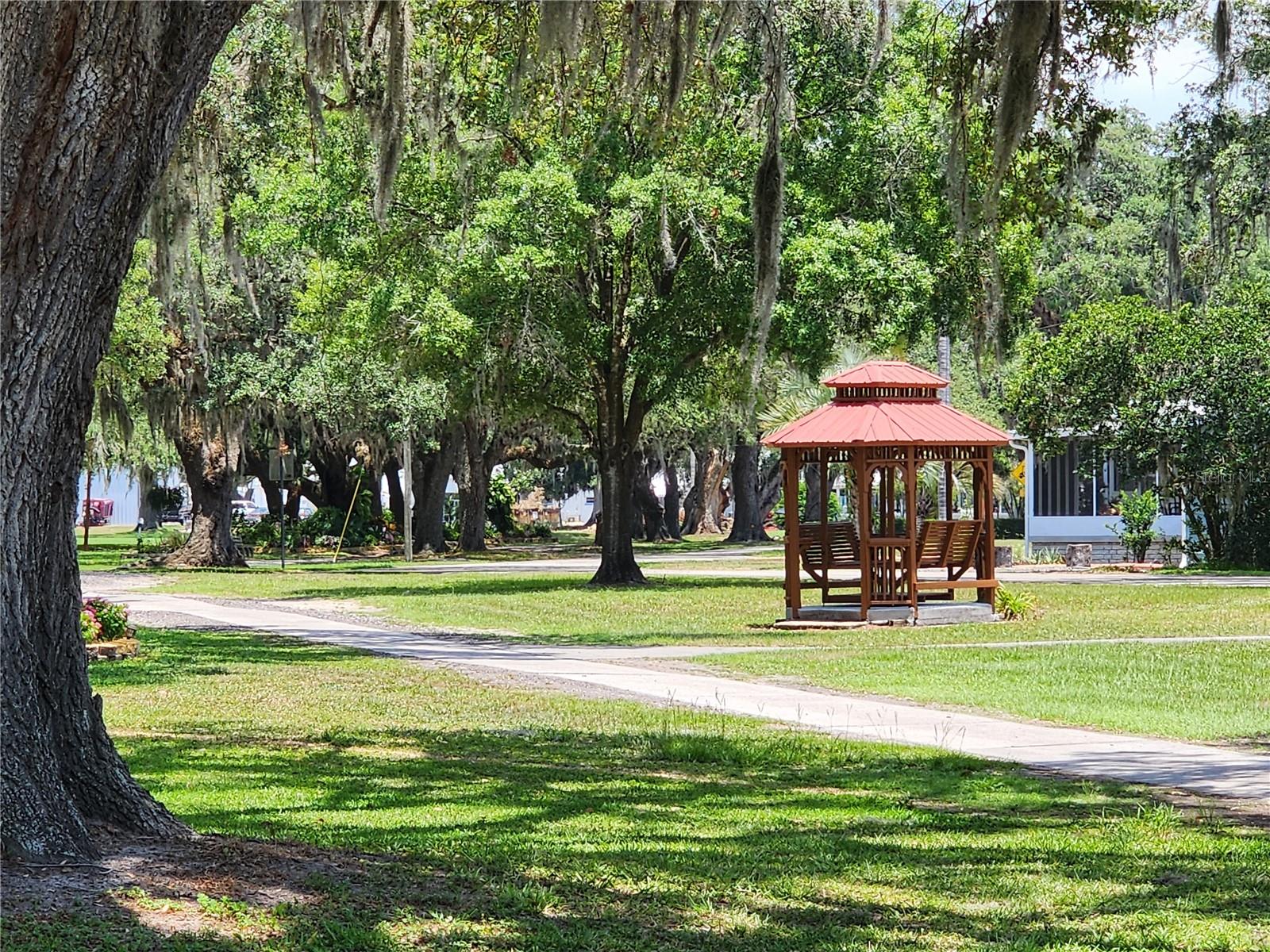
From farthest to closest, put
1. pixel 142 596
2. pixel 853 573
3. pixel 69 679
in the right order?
pixel 853 573 < pixel 142 596 < pixel 69 679

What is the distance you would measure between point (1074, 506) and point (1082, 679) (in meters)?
28.0

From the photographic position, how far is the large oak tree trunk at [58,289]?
553 centimetres

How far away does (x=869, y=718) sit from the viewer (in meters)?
11.7

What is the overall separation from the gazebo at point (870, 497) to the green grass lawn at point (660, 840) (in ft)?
29.8

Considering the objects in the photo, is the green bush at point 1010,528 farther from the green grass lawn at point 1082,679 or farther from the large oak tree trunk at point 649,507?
the green grass lawn at point 1082,679

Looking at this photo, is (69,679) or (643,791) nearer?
(69,679)

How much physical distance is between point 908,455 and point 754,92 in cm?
731

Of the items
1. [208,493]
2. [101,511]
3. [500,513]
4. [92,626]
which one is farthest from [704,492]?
[92,626]

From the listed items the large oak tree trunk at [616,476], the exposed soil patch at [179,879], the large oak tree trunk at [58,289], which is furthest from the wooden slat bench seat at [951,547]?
the large oak tree trunk at [58,289]

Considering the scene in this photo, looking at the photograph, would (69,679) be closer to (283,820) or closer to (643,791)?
(283,820)

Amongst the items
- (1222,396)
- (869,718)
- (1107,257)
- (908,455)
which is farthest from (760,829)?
(1107,257)

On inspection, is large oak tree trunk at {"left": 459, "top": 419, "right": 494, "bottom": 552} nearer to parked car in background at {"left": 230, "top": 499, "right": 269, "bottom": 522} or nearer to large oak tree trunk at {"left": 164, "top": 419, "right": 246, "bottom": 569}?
large oak tree trunk at {"left": 164, "top": 419, "right": 246, "bottom": 569}

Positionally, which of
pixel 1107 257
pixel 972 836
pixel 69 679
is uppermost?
pixel 1107 257

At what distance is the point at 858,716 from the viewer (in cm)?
1187
